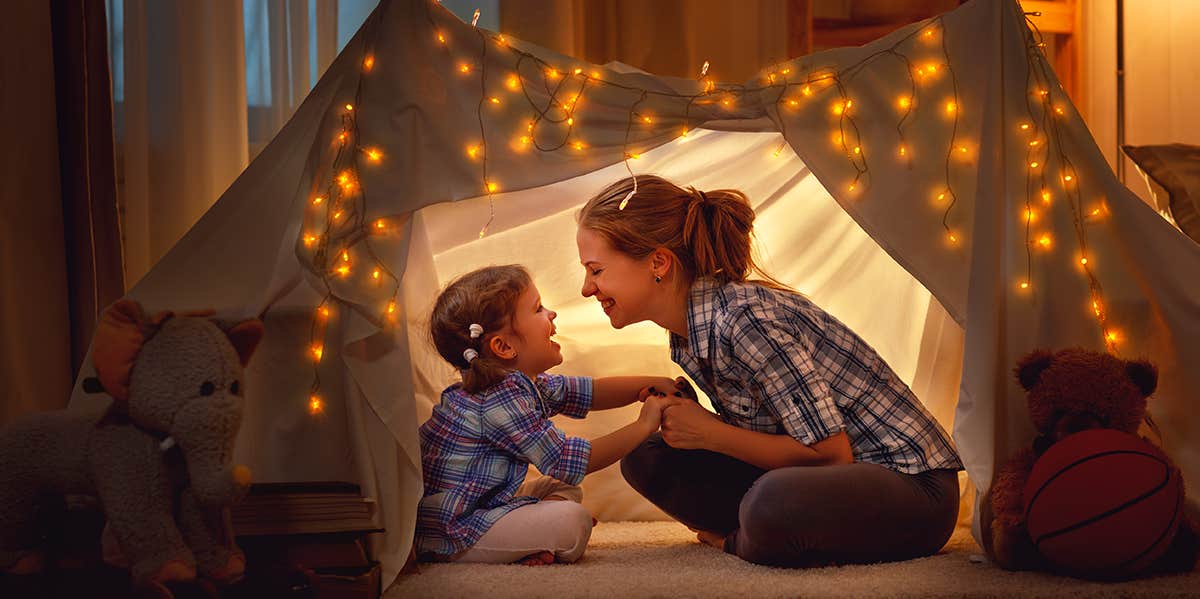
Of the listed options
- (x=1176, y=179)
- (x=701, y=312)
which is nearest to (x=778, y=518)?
(x=701, y=312)

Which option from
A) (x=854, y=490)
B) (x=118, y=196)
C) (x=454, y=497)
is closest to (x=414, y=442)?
(x=454, y=497)

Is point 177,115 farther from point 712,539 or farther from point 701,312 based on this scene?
point 712,539

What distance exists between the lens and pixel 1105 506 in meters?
1.68

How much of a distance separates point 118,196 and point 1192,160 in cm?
238

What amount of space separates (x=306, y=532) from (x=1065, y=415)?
1149mm

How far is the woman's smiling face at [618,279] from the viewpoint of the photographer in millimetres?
2072

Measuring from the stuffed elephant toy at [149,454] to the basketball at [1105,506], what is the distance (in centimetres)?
114

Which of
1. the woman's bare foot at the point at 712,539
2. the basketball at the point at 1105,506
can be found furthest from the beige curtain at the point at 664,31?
Answer: the basketball at the point at 1105,506

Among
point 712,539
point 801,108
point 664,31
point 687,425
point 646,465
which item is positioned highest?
point 664,31

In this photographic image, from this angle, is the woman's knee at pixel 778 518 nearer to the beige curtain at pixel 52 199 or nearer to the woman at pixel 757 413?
the woman at pixel 757 413

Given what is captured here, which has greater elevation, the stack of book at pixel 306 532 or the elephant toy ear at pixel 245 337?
the elephant toy ear at pixel 245 337

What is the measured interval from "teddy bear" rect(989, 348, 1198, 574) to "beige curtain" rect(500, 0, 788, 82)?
155 centimetres

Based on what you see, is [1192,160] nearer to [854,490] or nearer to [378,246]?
[854,490]

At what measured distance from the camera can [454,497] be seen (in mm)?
1964
